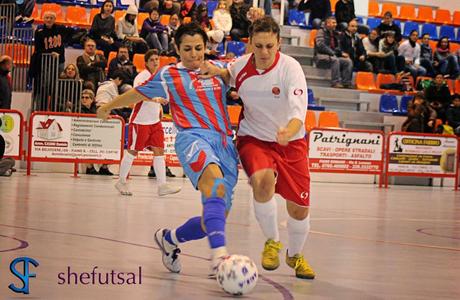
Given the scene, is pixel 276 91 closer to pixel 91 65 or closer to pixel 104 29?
pixel 91 65

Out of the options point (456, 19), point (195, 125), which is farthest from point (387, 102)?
point (195, 125)

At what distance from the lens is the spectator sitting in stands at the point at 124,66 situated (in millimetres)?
19203

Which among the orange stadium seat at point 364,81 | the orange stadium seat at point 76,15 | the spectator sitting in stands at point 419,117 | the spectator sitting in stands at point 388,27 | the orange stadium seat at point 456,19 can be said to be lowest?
the spectator sitting in stands at point 419,117

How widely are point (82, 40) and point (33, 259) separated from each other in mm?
14361

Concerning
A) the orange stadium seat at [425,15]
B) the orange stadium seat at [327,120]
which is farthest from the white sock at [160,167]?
the orange stadium seat at [425,15]

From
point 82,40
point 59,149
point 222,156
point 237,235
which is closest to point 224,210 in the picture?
point 222,156

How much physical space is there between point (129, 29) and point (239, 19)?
11.3 feet

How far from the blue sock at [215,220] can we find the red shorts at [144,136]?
788cm

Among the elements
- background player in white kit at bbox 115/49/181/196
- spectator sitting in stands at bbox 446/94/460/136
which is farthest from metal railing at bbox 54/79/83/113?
spectator sitting in stands at bbox 446/94/460/136

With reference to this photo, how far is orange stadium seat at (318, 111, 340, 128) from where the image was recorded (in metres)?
21.9

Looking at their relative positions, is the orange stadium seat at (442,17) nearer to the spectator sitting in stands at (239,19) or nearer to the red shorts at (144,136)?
the spectator sitting in stands at (239,19)

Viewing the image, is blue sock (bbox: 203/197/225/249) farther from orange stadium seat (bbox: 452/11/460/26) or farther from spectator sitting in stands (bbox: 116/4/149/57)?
orange stadium seat (bbox: 452/11/460/26)

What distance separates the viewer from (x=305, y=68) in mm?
24188

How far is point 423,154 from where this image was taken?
2092 cm
